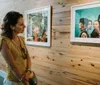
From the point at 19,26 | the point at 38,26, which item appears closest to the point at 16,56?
the point at 19,26

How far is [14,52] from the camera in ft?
6.02

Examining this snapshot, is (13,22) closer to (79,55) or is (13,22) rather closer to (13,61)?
(13,61)

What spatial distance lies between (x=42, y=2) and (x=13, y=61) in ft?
5.37

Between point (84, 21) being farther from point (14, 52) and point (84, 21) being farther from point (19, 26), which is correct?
point (14, 52)

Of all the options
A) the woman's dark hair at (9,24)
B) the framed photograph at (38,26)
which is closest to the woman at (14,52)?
the woman's dark hair at (9,24)

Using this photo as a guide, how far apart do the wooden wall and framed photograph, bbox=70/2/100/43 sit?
0.29 ft

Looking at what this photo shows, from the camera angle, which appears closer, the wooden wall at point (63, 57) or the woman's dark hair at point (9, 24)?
the woman's dark hair at point (9, 24)

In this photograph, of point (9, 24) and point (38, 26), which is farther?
point (38, 26)

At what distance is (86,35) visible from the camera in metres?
2.29

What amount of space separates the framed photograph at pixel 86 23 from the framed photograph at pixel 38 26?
587 millimetres

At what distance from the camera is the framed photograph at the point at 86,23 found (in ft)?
7.08

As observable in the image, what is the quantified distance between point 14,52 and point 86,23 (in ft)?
3.33

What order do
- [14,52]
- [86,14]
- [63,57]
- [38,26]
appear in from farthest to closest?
1. [38,26]
2. [63,57]
3. [86,14]
4. [14,52]

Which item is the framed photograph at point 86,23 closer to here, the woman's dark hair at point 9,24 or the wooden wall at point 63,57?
the wooden wall at point 63,57
